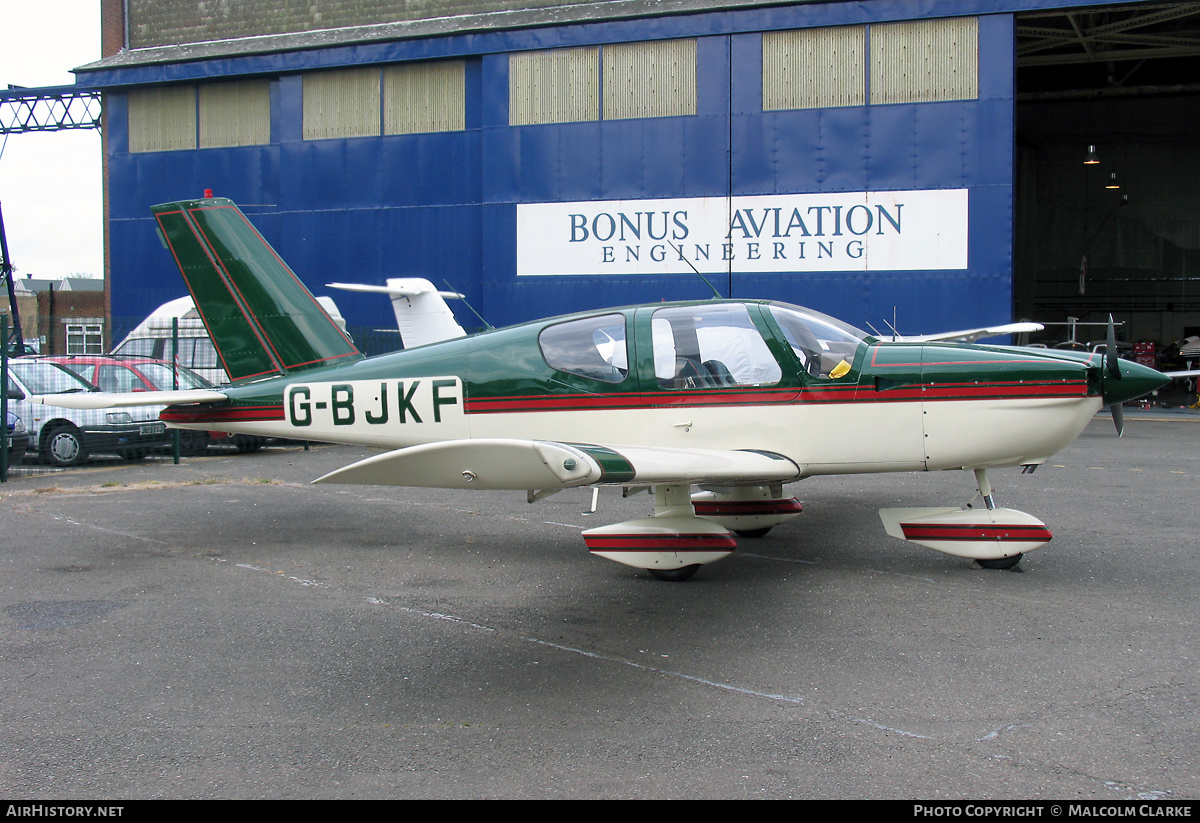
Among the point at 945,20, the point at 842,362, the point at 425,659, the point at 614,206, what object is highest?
the point at 945,20

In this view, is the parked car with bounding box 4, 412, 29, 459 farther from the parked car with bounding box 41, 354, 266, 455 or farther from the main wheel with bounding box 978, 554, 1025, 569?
the main wheel with bounding box 978, 554, 1025, 569

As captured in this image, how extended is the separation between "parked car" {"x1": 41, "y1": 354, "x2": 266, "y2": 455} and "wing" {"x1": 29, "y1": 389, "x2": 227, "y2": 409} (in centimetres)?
554

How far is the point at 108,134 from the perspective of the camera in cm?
2500

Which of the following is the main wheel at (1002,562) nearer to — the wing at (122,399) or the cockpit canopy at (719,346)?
the cockpit canopy at (719,346)

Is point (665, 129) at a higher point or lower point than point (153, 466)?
higher

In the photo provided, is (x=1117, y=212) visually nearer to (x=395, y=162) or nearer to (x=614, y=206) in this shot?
(x=614, y=206)

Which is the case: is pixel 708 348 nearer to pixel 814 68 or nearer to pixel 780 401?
pixel 780 401

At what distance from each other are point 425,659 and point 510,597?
1.24 metres

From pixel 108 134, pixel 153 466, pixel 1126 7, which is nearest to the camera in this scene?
pixel 153 466

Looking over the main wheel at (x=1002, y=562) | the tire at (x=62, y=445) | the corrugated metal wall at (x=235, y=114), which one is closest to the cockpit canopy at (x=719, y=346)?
the main wheel at (x=1002, y=562)

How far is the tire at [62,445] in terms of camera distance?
41.5ft

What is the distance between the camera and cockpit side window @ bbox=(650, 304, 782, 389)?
20.7 feet

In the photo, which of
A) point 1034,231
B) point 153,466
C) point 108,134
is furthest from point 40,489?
point 1034,231

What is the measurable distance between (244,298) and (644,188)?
46.3 ft
